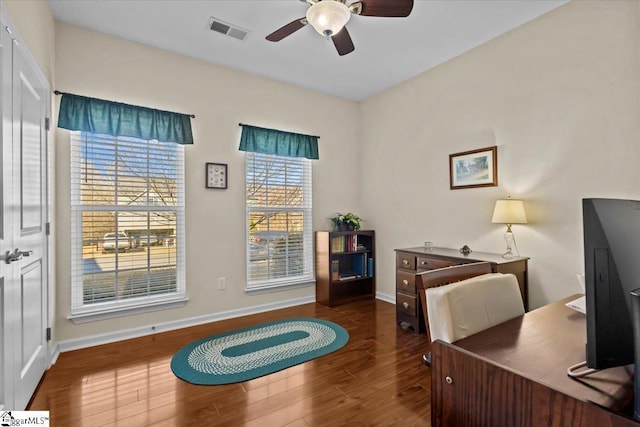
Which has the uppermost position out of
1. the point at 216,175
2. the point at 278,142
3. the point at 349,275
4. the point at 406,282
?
the point at 278,142

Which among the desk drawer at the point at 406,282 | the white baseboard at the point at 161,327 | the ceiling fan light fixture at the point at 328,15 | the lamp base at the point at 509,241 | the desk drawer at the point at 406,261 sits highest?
the ceiling fan light fixture at the point at 328,15

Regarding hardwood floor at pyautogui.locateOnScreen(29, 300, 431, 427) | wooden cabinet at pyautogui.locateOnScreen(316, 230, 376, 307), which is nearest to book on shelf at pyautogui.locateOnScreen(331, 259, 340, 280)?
wooden cabinet at pyautogui.locateOnScreen(316, 230, 376, 307)

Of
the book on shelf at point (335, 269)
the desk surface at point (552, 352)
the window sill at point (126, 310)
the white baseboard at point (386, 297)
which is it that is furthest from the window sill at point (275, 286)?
the desk surface at point (552, 352)

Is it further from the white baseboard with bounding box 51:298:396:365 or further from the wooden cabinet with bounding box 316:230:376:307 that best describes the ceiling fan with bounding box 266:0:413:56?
the white baseboard with bounding box 51:298:396:365

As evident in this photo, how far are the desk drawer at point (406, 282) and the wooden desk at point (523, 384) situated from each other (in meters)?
2.04

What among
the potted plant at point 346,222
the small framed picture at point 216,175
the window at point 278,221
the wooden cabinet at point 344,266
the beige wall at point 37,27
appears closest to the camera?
the beige wall at point 37,27

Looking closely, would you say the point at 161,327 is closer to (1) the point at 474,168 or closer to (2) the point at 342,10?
(2) the point at 342,10

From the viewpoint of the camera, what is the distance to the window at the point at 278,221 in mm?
3824

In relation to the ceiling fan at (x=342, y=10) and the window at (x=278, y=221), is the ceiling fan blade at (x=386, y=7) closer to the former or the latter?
the ceiling fan at (x=342, y=10)

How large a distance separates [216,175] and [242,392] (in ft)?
7.42

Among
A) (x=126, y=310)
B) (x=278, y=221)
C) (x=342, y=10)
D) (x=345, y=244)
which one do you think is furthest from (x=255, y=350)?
(x=342, y=10)

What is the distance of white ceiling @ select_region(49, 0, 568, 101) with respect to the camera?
2594 millimetres

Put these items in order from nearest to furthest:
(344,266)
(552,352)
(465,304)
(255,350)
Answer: (552,352)
(465,304)
(255,350)
(344,266)

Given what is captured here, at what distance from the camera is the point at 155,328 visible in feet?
10.4
